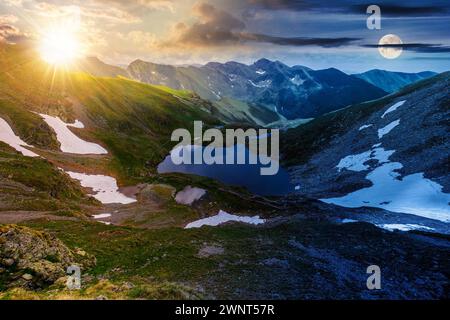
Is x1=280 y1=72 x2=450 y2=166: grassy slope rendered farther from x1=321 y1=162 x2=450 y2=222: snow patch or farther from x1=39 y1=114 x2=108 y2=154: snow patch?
x1=39 y1=114 x2=108 y2=154: snow patch

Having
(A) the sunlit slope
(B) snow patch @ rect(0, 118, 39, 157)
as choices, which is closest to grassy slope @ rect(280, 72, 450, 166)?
(A) the sunlit slope

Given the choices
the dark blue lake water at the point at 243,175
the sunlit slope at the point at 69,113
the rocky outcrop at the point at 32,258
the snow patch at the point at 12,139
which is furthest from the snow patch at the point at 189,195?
the rocky outcrop at the point at 32,258

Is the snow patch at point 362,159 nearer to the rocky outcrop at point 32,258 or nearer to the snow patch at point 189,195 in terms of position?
→ the snow patch at point 189,195

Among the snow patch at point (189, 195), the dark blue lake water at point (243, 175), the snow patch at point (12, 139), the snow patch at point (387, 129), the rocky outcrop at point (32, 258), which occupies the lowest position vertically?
the rocky outcrop at point (32, 258)

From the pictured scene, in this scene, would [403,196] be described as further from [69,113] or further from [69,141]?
[69,113]
